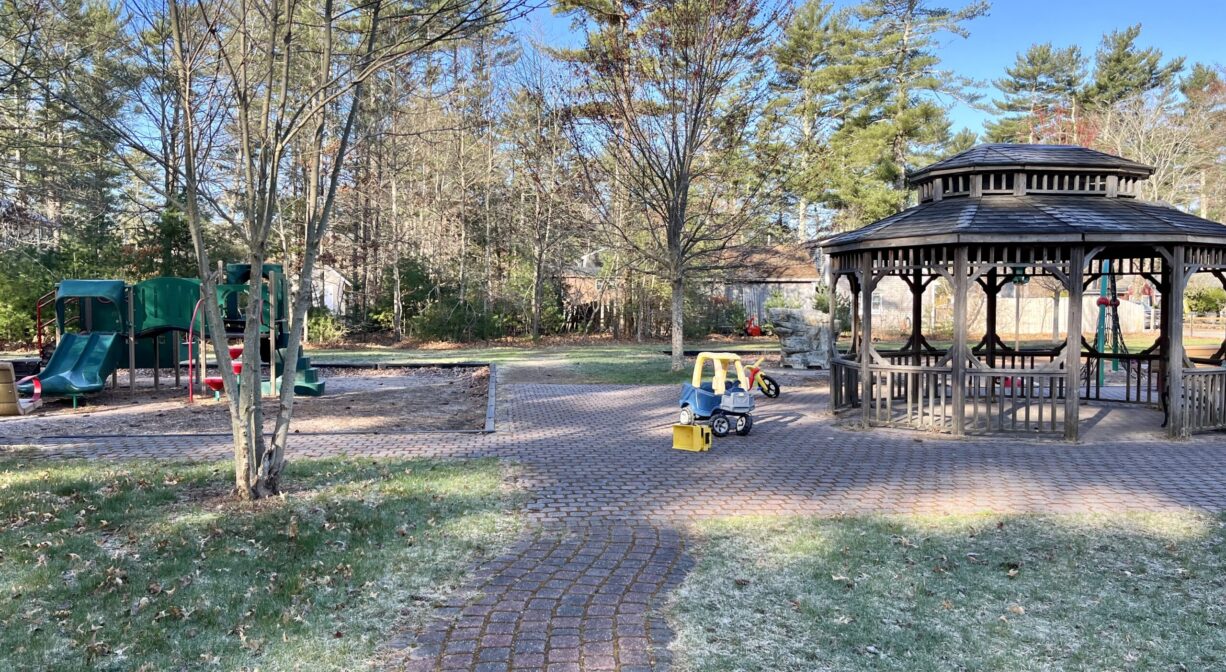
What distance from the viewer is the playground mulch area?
1003 cm

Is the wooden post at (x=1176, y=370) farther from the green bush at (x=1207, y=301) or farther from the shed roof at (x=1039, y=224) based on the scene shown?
the green bush at (x=1207, y=301)

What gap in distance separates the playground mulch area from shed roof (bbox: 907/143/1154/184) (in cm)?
748

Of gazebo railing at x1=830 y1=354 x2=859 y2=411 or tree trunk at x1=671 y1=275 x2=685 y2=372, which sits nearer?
gazebo railing at x1=830 y1=354 x2=859 y2=411

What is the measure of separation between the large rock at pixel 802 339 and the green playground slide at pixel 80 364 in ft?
46.0

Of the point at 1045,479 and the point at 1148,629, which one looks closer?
the point at 1148,629

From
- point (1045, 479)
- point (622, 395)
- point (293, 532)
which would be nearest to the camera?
point (293, 532)

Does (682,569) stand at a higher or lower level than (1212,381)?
lower

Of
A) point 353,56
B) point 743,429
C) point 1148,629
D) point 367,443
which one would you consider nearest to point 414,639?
point 1148,629

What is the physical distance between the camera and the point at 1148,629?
12.7ft

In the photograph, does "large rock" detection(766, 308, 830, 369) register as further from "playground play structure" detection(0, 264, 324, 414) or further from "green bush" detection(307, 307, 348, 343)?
"green bush" detection(307, 307, 348, 343)

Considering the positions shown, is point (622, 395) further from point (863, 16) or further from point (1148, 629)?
point (863, 16)

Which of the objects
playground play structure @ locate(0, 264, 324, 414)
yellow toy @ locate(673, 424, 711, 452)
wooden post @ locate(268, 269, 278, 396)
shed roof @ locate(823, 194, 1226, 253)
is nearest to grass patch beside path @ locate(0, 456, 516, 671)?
yellow toy @ locate(673, 424, 711, 452)

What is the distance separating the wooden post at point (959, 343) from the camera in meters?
9.10

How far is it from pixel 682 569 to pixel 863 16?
40279mm
